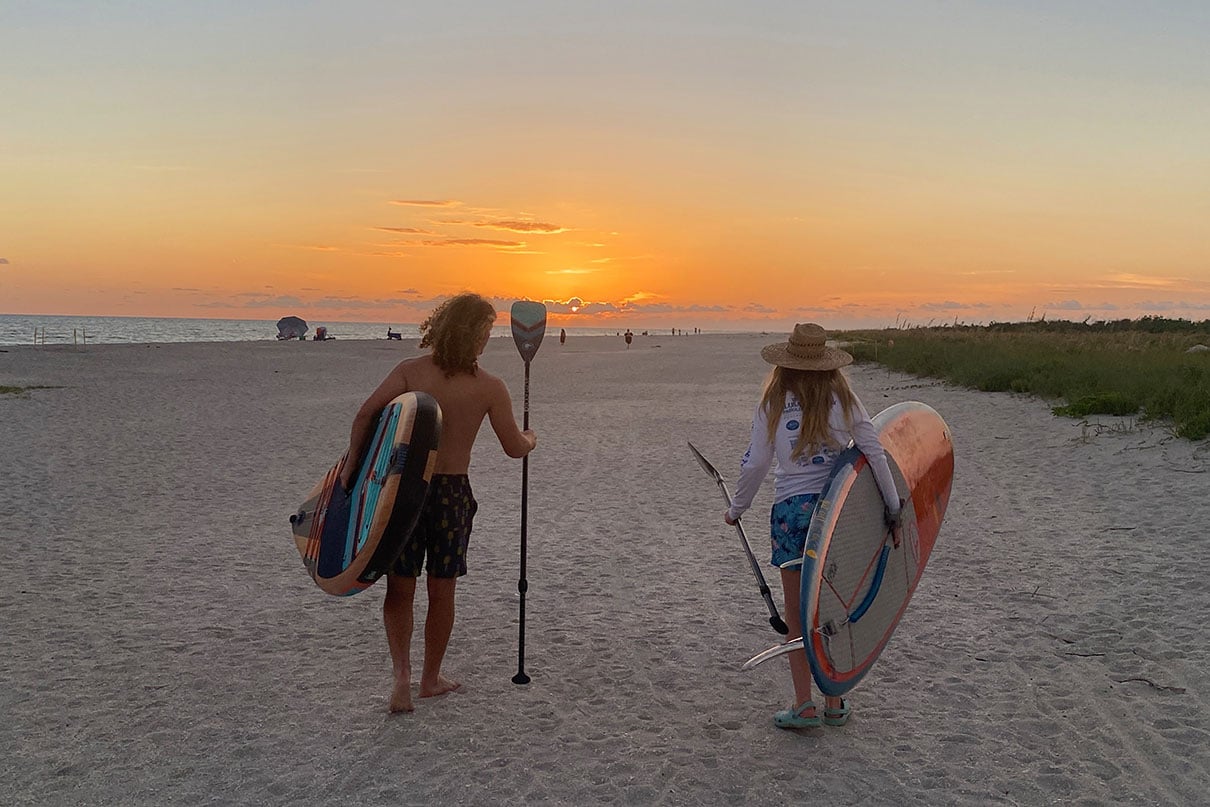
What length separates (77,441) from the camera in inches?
540

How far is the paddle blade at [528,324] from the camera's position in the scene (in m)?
5.03

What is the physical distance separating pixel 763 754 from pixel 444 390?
6.83ft

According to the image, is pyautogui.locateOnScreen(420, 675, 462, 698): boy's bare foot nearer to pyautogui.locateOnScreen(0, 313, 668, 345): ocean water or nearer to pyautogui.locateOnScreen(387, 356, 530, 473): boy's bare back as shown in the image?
pyautogui.locateOnScreen(387, 356, 530, 473): boy's bare back

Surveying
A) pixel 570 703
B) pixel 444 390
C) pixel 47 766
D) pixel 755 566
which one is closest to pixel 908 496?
pixel 755 566

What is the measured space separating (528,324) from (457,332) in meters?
0.91

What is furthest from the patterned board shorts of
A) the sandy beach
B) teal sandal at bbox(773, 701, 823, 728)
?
the sandy beach

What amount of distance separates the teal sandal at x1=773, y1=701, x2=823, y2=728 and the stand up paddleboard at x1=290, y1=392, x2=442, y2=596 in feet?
6.13

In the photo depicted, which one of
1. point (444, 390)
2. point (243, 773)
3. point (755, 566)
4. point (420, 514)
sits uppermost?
point (444, 390)

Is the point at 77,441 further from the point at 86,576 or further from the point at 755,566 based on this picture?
the point at 755,566

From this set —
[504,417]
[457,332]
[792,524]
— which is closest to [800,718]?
[792,524]

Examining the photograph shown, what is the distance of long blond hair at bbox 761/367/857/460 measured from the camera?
4.02 m

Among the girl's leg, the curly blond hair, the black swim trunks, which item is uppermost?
the curly blond hair

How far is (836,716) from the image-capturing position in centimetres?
432

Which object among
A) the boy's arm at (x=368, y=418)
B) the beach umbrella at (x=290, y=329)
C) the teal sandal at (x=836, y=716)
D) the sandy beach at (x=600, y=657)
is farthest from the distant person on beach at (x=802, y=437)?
the beach umbrella at (x=290, y=329)
